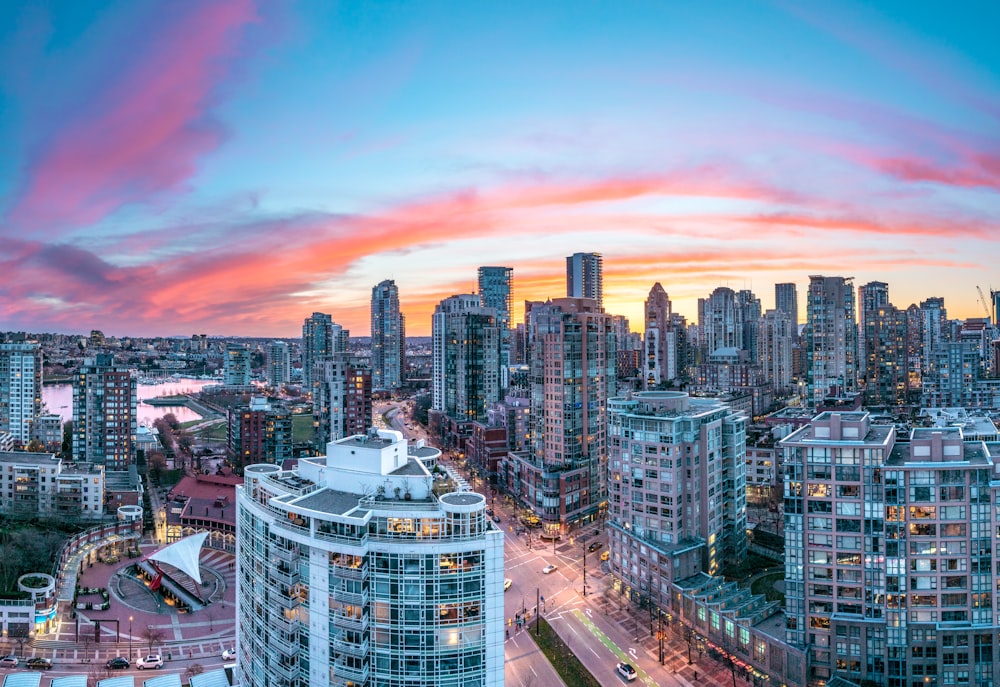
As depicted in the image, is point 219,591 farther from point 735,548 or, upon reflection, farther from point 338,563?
point 735,548

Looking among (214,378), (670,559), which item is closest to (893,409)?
(670,559)

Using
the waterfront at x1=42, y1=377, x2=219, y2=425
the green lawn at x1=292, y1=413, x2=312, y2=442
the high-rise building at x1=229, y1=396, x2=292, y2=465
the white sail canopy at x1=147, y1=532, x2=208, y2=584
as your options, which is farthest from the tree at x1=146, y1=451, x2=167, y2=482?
the white sail canopy at x1=147, y1=532, x2=208, y2=584

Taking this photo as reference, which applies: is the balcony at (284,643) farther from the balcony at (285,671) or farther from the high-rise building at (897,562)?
the high-rise building at (897,562)

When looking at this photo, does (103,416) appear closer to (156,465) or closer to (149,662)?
(156,465)

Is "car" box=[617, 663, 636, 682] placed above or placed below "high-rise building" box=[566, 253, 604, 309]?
below

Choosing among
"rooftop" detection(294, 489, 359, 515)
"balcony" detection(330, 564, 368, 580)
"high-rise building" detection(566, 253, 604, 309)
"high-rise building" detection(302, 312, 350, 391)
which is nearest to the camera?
"balcony" detection(330, 564, 368, 580)

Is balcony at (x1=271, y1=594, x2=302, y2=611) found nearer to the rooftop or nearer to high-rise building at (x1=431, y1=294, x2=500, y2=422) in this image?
the rooftop

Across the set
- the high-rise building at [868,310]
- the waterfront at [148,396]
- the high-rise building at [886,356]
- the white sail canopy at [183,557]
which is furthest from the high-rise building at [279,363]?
the white sail canopy at [183,557]

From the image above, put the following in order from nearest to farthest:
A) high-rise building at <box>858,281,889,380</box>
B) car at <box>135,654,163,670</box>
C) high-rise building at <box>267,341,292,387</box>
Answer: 1. car at <box>135,654,163,670</box>
2. high-rise building at <box>858,281,889,380</box>
3. high-rise building at <box>267,341,292,387</box>
